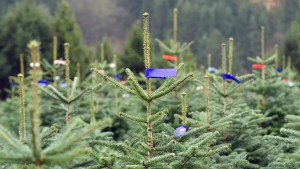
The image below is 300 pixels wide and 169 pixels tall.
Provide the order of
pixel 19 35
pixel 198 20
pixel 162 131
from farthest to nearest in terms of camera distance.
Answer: pixel 198 20, pixel 19 35, pixel 162 131

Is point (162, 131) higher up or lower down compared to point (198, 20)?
lower down

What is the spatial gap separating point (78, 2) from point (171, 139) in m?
55.1

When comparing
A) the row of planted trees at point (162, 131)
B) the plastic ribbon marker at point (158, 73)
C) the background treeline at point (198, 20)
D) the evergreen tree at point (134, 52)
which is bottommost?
the row of planted trees at point (162, 131)

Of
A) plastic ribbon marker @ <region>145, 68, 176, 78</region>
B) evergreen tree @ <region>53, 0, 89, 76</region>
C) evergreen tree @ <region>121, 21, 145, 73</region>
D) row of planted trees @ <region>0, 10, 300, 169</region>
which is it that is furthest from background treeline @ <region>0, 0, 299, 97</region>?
plastic ribbon marker @ <region>145, 68, 176, 78</region>

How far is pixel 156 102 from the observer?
741cm

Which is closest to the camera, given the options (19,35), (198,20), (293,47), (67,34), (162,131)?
(162,131)

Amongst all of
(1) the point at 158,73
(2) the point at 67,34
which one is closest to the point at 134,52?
(2) the point at 67,34

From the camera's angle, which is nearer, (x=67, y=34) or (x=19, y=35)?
(x=67, y=34)

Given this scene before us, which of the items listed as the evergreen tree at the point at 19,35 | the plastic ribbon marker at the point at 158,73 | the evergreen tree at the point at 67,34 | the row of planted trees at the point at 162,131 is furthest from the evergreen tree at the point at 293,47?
the plastic ribbon marker at the point at 158,73

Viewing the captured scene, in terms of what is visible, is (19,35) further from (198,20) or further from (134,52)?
(198,20)

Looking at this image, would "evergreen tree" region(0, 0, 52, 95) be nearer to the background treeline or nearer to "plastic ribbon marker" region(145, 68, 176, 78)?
the background treeline

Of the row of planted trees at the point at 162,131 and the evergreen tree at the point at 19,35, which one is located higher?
the evergreen tree at the point at 19,35

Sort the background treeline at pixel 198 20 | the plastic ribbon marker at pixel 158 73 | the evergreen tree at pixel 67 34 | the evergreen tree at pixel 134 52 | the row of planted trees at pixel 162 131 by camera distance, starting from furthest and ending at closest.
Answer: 1. the background treeline at pixel 198 20
2. the evergreen tree at pixel 134 52
3. the evergreen tree at pixel 67 34
4. the plastic ribbon marker at pixel 158 73
5. the row of planted trees at pixel 162 131

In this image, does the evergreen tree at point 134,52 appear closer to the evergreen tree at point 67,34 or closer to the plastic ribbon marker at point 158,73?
the evergreen tree at point 67,34
